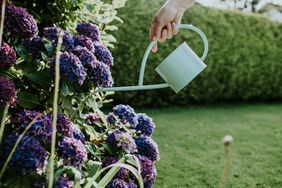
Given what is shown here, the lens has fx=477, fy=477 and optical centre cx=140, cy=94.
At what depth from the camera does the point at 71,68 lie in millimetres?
1549

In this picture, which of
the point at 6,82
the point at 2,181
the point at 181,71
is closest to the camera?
the point at 2,181

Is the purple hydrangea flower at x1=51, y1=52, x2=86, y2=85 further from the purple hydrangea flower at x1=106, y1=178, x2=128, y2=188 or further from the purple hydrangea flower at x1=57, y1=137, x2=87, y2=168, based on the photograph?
the purple hydrangea flower at x1=106, y1=178, x2=128, y2=188

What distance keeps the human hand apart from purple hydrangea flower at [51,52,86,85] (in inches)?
13.0

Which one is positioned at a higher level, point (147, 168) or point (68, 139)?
point (68, 139)

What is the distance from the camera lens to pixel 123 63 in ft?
19.2

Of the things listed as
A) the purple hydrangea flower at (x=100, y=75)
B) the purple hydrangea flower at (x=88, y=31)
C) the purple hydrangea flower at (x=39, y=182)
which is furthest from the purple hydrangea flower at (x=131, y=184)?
the purple hydrangea flower at (x=88, y=31)

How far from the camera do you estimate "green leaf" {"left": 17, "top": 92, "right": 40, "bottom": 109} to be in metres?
1.60

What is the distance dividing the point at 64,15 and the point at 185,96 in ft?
14.8

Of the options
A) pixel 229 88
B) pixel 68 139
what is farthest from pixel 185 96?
pixel 68 139

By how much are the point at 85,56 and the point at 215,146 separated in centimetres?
271

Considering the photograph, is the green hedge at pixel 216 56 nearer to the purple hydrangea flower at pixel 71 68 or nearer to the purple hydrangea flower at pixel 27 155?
the purple hydrangea flower at pixel 71 68

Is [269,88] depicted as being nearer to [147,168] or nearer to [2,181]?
[147,168]

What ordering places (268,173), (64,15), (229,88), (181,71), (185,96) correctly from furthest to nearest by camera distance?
(229,88) → (185,96) → (268,173) → (64,15) → (181,71)

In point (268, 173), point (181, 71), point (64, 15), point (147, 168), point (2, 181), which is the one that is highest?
point (64, 15)
